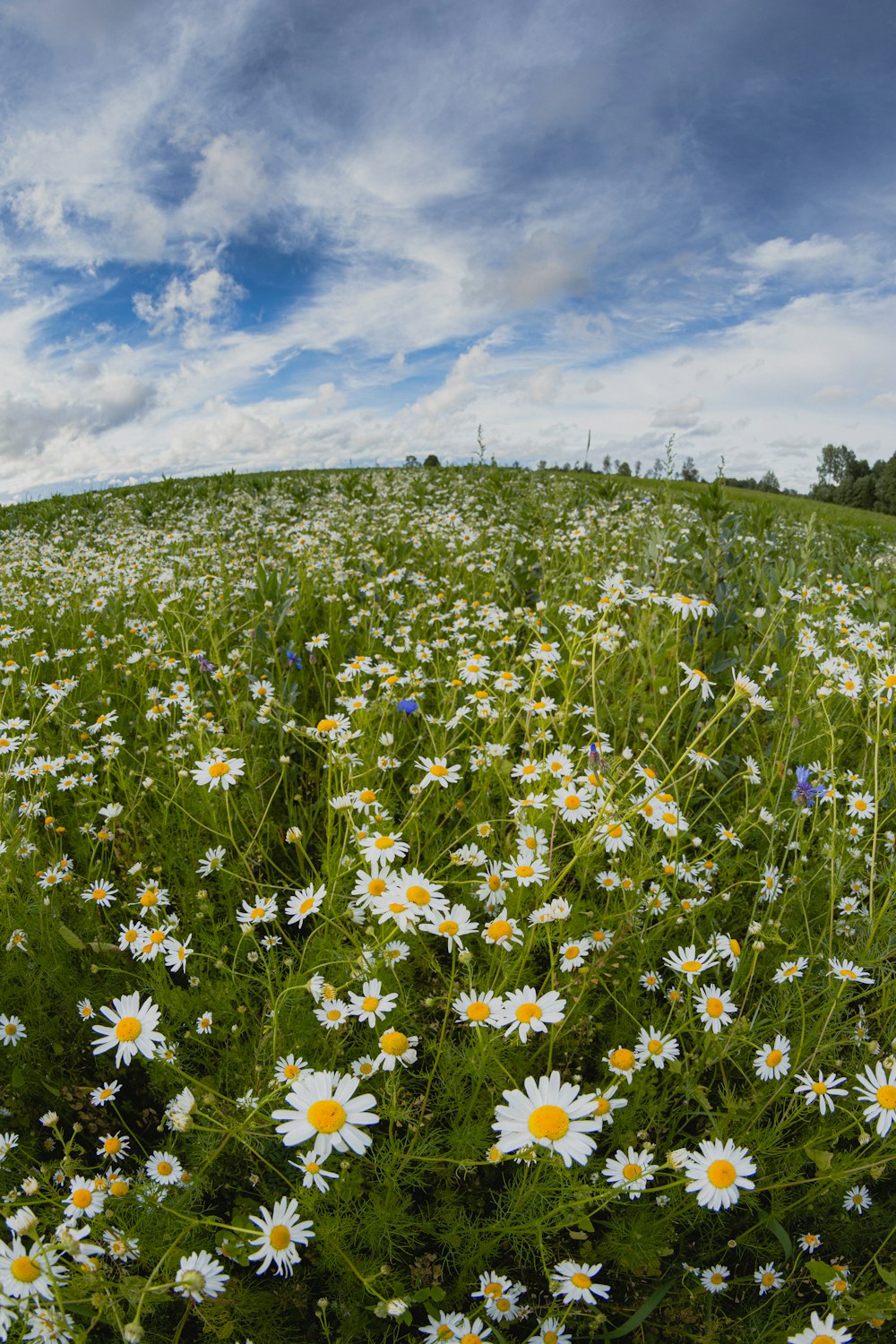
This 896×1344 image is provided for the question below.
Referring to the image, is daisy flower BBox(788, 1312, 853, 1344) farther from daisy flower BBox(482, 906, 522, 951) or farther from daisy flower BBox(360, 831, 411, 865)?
daisy flower BBox(360, 831, 411, 865)

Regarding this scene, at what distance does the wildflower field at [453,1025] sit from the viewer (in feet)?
4.67

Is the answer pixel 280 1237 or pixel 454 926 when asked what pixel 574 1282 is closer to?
pixel 280 1237

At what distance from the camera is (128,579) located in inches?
223

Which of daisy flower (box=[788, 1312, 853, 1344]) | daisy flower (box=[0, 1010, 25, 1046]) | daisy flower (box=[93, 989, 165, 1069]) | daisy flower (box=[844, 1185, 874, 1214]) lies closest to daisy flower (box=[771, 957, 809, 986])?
daisy flower (box=[844, 1185, 874, 1214])

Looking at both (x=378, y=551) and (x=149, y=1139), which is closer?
(x=149, y=1139)

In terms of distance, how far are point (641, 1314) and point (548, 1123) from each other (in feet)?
2.18

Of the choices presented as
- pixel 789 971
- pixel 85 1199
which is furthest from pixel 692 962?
pixel 85 1199

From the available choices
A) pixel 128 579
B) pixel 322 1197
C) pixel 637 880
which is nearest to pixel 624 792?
pixel 637 880

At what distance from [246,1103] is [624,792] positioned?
1.49m

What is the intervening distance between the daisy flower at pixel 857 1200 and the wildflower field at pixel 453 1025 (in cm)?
1

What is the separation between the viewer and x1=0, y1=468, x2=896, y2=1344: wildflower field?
1424mm

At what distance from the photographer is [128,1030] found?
4.84ft

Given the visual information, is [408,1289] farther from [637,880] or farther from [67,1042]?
[67,1042]

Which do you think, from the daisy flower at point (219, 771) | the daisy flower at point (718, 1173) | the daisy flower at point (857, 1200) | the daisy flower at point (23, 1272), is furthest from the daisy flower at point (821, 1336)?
the daisy flower at point (219, 771)
